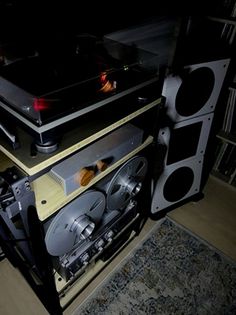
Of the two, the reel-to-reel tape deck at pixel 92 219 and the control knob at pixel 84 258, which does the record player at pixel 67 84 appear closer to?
the reel-to-reel tape deck at pixel 92 219

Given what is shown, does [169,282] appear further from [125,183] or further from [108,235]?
[125,183]

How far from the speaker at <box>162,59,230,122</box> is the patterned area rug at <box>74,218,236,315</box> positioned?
691 millimetres

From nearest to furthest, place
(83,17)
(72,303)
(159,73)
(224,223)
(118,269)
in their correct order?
(83,17) → (159,73) → (72,303) → (118,269) → (224,223)

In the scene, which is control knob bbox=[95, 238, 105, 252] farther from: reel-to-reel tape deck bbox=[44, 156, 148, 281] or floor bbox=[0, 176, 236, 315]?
floor bbox=[0, 176, 236, 315]

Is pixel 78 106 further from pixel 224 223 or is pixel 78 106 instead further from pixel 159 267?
pixel 224 223

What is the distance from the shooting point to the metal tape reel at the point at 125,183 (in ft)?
3.03

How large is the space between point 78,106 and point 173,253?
3.30ft

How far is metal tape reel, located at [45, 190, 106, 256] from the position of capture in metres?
0.76

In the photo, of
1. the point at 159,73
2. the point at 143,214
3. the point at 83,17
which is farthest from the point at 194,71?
the point at 143,214

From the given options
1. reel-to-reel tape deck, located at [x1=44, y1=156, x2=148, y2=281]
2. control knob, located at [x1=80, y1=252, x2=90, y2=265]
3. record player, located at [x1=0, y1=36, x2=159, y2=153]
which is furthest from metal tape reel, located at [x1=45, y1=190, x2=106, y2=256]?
record player, located at [x1=0, y1=36, x2=159, y2=153]

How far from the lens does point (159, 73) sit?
2.86 feet

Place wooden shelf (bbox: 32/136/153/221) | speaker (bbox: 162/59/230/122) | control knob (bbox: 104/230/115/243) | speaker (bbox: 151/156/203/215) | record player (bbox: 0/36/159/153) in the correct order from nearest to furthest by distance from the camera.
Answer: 1. record player (bbox: 0/36/159/153)
2. wooden shelf (bbox: 32/136/153/221)
3. speaker (bbox: 162/59/230/122)
4. control knob (bbox: 104/230/115/243)
5. speaker (bbox: 151/156/203/215)

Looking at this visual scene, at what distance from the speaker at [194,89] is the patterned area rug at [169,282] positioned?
2.27ft

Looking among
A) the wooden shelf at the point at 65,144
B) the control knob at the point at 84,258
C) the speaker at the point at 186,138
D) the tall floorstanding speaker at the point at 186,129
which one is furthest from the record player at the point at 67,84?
the control knob at the point at 84,258
